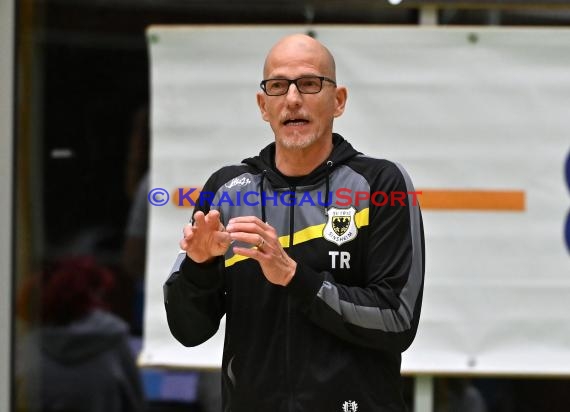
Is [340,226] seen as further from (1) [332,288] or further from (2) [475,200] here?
(2) [475,200]

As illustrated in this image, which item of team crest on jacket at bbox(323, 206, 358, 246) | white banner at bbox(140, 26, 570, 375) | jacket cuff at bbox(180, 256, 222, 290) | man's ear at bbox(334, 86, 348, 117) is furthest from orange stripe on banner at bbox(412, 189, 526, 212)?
jacket cuff at bbox(180, 256, 222, 290)

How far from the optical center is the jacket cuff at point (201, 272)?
85.9 inches

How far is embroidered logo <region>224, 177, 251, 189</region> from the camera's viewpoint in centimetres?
235

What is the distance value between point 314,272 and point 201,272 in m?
0.28

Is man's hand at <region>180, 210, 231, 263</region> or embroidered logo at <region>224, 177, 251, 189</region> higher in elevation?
embroidered logo at <region>224, 177, 251, 189</region>

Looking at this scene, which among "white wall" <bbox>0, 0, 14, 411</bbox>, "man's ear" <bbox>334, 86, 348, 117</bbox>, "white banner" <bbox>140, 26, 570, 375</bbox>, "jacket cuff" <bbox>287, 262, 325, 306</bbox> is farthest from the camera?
"white wall" <bbox>0, 0, 14, 411</bbox>

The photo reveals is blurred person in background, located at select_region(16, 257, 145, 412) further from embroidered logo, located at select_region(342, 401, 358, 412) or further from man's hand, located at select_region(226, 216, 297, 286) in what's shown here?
man's hand, located at select_region(226, 216, 297, 286)

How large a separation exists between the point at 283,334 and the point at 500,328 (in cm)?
222

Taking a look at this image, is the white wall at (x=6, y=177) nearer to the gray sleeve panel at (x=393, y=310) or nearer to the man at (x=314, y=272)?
the man at (x=314, y=272)

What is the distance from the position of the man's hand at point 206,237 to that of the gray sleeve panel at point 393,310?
267mm

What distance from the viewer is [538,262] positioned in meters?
4.18

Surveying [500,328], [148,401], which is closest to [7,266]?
[148,401]

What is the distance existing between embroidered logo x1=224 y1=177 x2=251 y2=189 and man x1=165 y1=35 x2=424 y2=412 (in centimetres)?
3

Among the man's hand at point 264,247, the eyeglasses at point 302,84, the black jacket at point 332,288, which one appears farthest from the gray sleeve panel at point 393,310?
the eyeglasses at point 302,84
